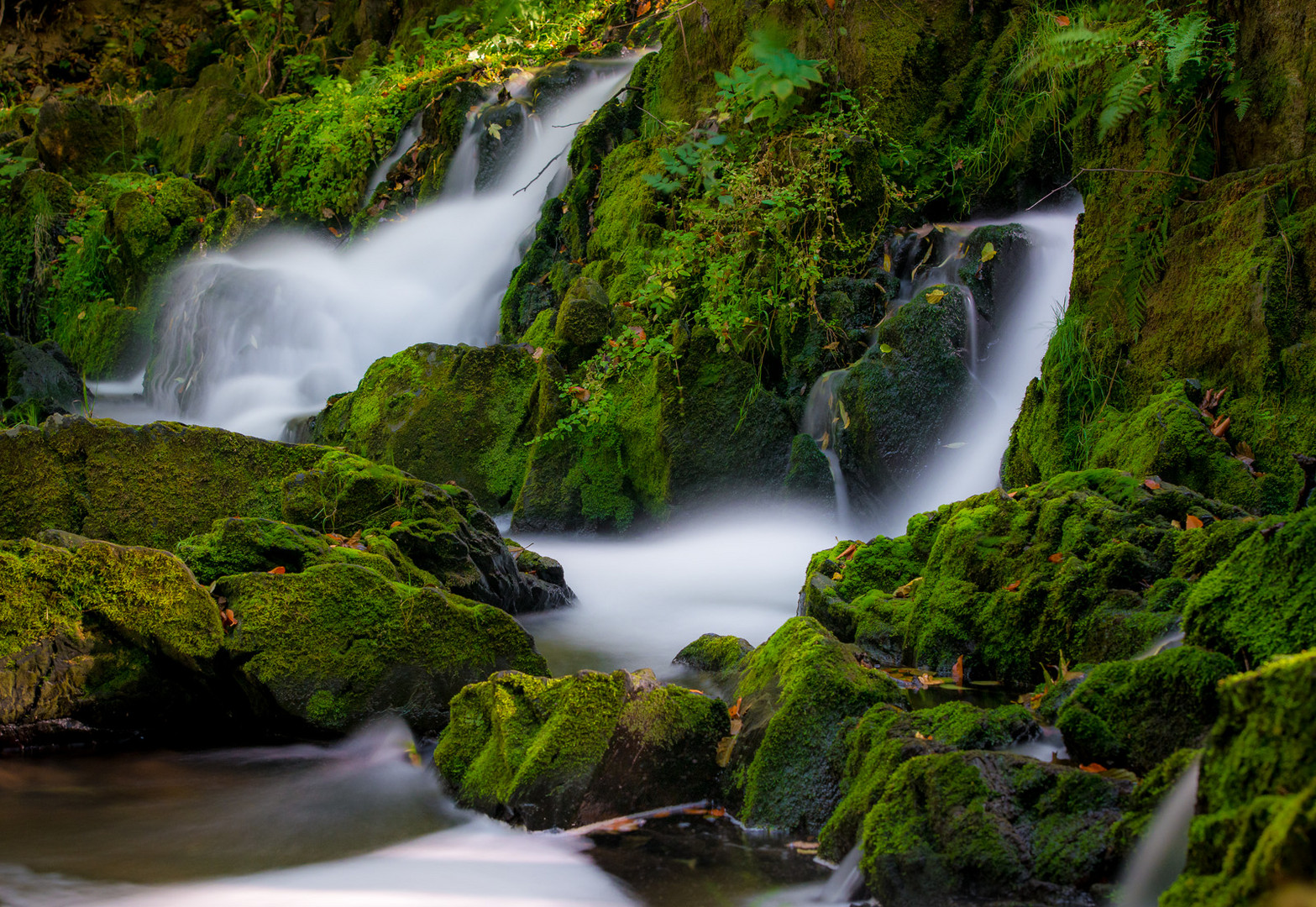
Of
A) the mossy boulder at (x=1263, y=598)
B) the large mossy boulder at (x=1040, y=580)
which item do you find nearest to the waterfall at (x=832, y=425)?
the large mossy boulder at (x=1040, y=580)

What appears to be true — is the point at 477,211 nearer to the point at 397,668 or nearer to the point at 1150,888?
the point at 397,668

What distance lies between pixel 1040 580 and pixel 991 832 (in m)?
1.80

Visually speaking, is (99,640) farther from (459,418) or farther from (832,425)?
(832,425)

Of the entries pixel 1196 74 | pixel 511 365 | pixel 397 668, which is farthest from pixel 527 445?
pixel 1196 74

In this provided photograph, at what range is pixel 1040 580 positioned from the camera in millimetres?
3969

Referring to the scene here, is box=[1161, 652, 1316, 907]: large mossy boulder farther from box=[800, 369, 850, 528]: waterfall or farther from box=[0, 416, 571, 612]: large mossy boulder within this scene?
box=[800, 369, 850, 528]: waterfall

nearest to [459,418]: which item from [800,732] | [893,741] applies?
[800,732]

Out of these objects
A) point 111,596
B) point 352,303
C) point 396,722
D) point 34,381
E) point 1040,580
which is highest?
point 352,303

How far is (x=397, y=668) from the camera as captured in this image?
4.08 m

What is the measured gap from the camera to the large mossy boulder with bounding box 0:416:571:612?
5.10 metres

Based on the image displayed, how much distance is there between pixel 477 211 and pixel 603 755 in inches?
402

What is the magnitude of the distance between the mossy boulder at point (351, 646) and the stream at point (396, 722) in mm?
189

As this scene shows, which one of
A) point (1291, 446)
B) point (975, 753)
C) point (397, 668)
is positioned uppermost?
point (1291, 446)

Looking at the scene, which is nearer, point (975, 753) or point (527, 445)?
point (975, 753)
